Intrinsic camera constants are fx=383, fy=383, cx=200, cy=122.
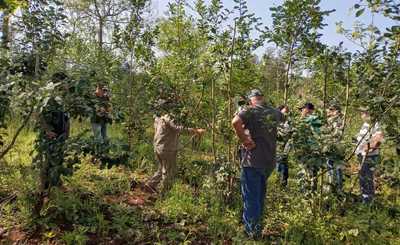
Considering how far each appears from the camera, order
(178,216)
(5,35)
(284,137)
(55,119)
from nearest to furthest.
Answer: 1. (284,137)
2. (55,119)
3. (5,35)
4. (178,216)

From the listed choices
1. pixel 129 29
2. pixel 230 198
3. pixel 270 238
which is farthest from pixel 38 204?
pixel 129 29

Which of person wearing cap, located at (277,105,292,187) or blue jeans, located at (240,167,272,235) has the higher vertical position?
person wearing cap, located at (277,105,292,187)

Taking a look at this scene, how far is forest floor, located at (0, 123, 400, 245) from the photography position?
14.4ft

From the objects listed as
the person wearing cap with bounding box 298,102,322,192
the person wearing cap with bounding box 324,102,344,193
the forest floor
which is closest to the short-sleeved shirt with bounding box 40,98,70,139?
the forest floor

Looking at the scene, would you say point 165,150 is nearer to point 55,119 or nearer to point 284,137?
point 55,119

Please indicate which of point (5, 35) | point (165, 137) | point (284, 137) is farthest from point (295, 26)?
point (5, 35)

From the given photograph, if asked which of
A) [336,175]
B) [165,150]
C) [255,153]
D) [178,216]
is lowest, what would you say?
[178,216]

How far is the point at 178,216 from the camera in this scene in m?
4.98

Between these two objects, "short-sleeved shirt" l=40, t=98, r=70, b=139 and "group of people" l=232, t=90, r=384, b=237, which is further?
"group of people" l=232, t=90, r=384, b=237

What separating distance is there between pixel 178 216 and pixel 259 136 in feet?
5.09

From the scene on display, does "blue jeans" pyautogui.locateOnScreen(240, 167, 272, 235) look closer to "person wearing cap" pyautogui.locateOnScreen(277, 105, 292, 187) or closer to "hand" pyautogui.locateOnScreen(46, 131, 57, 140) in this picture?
"person wearing cap" pyautogui.locateOnScreen(277, 105, 292, 187)

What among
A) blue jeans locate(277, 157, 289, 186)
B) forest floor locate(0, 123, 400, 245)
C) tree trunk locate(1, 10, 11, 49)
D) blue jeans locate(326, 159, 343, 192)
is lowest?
forest floor locate(0, 123, 400, 245)

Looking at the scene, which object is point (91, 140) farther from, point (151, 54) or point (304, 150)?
point (151, 54)

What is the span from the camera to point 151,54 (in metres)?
6.56
